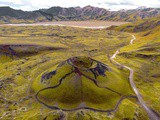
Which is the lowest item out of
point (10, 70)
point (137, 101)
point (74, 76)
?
point (10, 70)

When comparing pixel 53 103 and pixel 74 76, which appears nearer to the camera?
pixel 53 103

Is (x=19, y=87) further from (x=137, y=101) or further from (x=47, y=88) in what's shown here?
(x=137, y=101)

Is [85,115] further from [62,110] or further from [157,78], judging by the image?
[157,78]

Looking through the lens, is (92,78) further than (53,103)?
Yes

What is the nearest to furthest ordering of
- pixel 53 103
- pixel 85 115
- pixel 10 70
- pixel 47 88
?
pixel 85 115, pixel 53 103, pixel 47 88, pixel 10 70

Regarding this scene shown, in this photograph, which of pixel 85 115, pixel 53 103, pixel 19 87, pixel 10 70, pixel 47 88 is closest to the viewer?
pixel 85 115

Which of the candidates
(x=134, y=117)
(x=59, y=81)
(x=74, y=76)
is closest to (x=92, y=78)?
(x=74, y=76)

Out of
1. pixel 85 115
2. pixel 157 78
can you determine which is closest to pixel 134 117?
pixel 85 115

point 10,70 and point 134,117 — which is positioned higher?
point 134,117

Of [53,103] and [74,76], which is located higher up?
[74,76]
